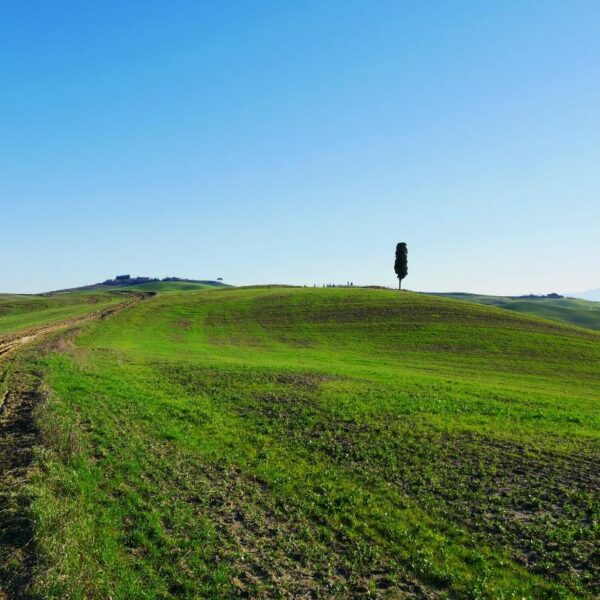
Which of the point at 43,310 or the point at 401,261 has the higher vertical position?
the point at 401,261

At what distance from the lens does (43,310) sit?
3674 inches

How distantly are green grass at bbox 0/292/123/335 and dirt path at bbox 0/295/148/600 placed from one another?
33911 mm

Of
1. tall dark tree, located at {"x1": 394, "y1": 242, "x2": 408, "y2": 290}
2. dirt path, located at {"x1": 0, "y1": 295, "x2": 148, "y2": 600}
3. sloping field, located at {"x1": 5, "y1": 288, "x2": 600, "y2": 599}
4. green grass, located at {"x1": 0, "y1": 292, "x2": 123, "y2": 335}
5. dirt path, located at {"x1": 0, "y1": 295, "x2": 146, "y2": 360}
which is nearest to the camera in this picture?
dirt path, located at {"x1": 0, "y1": 295, "x2": 148, "y2": 600}

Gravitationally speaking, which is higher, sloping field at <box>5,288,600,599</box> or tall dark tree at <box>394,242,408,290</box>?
tall dark tree at <box>394,242,408,290</box>

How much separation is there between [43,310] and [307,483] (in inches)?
3618

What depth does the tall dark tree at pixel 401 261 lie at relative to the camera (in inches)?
4465

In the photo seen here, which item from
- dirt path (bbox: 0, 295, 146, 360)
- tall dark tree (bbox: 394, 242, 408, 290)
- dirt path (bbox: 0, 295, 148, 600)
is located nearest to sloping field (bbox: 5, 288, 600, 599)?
dirt path (bbox: 0, 295, 148, 600)

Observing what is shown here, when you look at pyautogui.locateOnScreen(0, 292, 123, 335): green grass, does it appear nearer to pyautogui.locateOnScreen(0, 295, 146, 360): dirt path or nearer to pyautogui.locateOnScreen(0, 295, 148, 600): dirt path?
pyautogui.locateOnScreen(0, 295, 146, 360): dirt path

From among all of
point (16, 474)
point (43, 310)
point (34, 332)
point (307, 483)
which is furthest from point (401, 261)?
point (16, 474)

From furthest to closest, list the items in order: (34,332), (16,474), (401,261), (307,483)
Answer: (401,261)
(34,332)
(307,483)
(16,474)

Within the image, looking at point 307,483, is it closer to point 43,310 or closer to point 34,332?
point 34,332

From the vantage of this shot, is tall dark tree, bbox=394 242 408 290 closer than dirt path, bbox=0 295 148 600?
No

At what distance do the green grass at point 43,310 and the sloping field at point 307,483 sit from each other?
33.1m

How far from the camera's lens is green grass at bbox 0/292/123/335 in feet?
224
